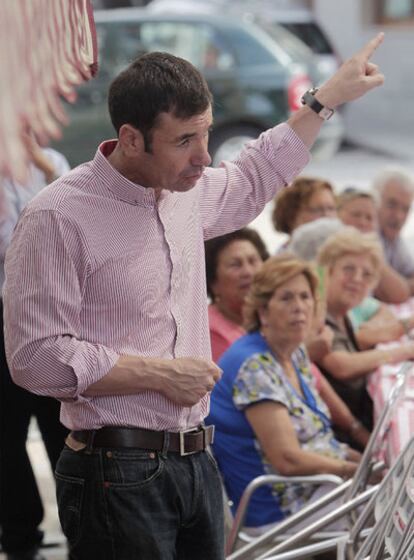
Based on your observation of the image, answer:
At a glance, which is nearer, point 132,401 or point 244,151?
point 132,401

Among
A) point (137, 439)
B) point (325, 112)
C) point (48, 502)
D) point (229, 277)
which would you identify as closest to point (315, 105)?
point (325, 112)

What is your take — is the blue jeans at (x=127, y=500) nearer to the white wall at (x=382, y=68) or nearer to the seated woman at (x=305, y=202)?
the seated woman at (x=305, y=202)

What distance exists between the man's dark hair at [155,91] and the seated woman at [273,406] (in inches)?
57.0

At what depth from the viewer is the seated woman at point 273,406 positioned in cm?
365

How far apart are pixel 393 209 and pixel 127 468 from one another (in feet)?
13.8

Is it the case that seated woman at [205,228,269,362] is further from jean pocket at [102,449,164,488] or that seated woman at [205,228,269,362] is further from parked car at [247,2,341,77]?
Answer: parked car at [247,2,341,77]

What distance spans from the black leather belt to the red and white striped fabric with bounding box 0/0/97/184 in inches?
25.6

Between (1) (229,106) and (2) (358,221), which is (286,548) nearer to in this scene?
(2) (358,221)

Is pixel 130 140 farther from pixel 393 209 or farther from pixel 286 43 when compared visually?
pixel 286 43

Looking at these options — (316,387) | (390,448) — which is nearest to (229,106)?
(316,387)

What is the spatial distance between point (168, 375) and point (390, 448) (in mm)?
1265

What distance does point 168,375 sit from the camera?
2.37 metres

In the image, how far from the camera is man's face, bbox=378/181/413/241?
6430 millimetres

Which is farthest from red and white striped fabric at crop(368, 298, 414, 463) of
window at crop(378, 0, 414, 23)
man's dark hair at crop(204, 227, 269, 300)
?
window at crop(378, 0, 414, 23)
